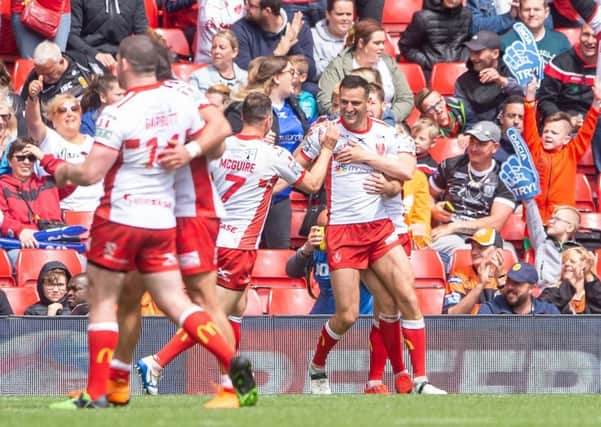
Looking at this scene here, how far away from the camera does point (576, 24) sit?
19.2m

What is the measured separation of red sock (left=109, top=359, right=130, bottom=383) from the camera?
30.5 ft

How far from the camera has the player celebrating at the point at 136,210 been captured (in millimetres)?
8609

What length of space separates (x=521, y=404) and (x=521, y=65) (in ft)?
25.3

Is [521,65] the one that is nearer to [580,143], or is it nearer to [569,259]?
[580,143]

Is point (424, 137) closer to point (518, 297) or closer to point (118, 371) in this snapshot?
point (518, 297)

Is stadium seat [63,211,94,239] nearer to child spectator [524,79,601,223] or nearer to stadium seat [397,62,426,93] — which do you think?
child spectator [524,79,601,223]

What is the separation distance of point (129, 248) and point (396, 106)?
26.4 ft

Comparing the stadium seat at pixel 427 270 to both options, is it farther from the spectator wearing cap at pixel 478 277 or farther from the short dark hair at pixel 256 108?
the short dark hair at pixel 256 108

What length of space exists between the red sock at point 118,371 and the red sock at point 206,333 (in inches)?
30.6

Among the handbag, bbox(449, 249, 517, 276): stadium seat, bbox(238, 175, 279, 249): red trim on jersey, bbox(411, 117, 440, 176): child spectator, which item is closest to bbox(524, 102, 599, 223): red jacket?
bbox(411, 117, 440, 176): child spectator

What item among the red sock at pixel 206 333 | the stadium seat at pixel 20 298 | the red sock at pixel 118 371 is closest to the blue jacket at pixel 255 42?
the stadium seat at pixel 20 298

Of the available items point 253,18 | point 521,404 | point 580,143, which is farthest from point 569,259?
point 253,18

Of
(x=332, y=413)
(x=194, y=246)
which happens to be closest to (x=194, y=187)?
(x=194, y=246)

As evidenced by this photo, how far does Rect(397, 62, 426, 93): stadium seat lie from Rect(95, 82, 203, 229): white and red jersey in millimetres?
9168
